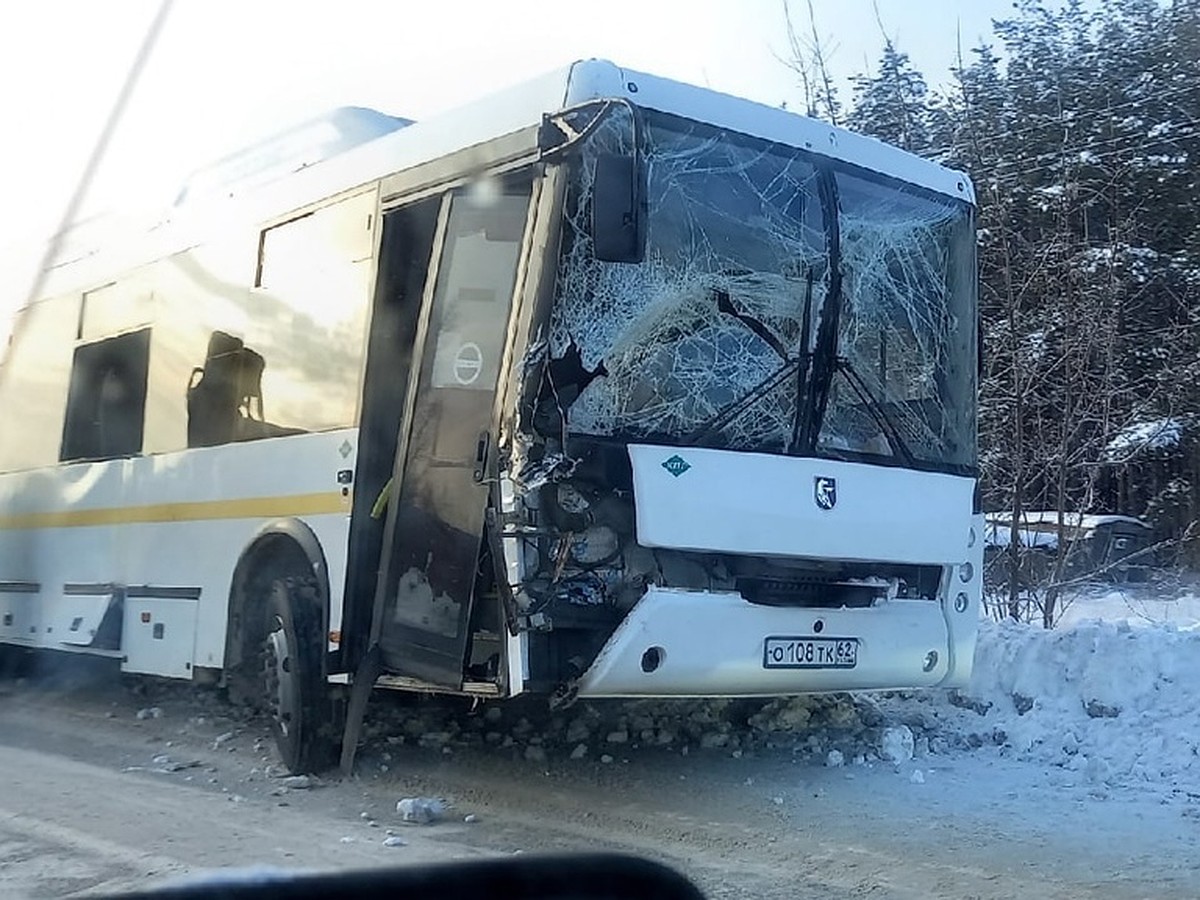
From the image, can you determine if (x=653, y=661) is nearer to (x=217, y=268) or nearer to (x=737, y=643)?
(x=737, y=643)

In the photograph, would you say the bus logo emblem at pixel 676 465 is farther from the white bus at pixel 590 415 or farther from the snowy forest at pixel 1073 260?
the snowy forest at pixel 1073 260

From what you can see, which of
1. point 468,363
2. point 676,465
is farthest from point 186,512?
point 676,465

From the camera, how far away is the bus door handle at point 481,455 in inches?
251

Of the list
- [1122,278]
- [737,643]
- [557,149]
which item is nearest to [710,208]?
[557,149]

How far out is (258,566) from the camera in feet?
27.3

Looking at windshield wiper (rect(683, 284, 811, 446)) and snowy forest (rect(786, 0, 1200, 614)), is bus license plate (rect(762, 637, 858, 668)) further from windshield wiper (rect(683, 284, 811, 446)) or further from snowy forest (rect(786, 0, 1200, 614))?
snowy forest (rect(786, 0, 1200, 614))

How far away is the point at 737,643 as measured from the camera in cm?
657

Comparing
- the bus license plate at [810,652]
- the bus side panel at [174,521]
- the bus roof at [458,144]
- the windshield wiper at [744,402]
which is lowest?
the bus license plate at [810,652]

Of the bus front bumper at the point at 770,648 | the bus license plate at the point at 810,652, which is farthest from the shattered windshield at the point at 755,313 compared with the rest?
the bus license plate at the point at 810,652

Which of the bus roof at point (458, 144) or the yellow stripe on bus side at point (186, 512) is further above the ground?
the bus roof at point (458, 144)

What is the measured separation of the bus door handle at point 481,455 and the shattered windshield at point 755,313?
37 centimetres

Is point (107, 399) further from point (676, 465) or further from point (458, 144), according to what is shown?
point (676, 465)

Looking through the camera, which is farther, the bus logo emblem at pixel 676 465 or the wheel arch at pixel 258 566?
the wheel arch at pixel 258 566

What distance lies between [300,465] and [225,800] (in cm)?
177
